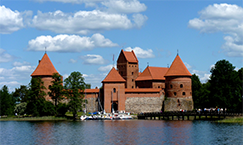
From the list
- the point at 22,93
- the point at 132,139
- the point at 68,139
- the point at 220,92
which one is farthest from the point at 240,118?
the point at 22,93

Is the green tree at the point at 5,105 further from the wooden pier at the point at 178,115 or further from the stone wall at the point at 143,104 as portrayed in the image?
the wooden pier at the point at 178,115

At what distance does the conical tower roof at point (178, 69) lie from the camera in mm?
62309

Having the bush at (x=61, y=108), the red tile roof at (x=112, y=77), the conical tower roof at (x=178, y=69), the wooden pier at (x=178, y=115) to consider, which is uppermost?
Answer: the conical tower roof at (x=178, y=69)

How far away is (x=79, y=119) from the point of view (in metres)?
56.0

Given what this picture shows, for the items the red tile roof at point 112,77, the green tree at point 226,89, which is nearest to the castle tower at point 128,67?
the red tile roof at point 112,77

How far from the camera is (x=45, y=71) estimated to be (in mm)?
62031

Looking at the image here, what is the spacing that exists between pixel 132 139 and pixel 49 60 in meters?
34.6

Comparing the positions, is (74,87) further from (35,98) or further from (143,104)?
(143,104)

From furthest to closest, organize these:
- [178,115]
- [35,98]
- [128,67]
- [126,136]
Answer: [128,67], [35,98], [178,115], [126,136]

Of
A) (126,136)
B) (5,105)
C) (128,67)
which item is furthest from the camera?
(128,67)

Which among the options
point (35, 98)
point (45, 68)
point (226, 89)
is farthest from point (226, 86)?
point (45, 68)

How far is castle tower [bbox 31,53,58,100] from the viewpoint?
61.7 metres

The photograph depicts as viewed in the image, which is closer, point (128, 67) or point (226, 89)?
point (226, 89)

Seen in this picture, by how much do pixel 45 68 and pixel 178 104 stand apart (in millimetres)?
22328
